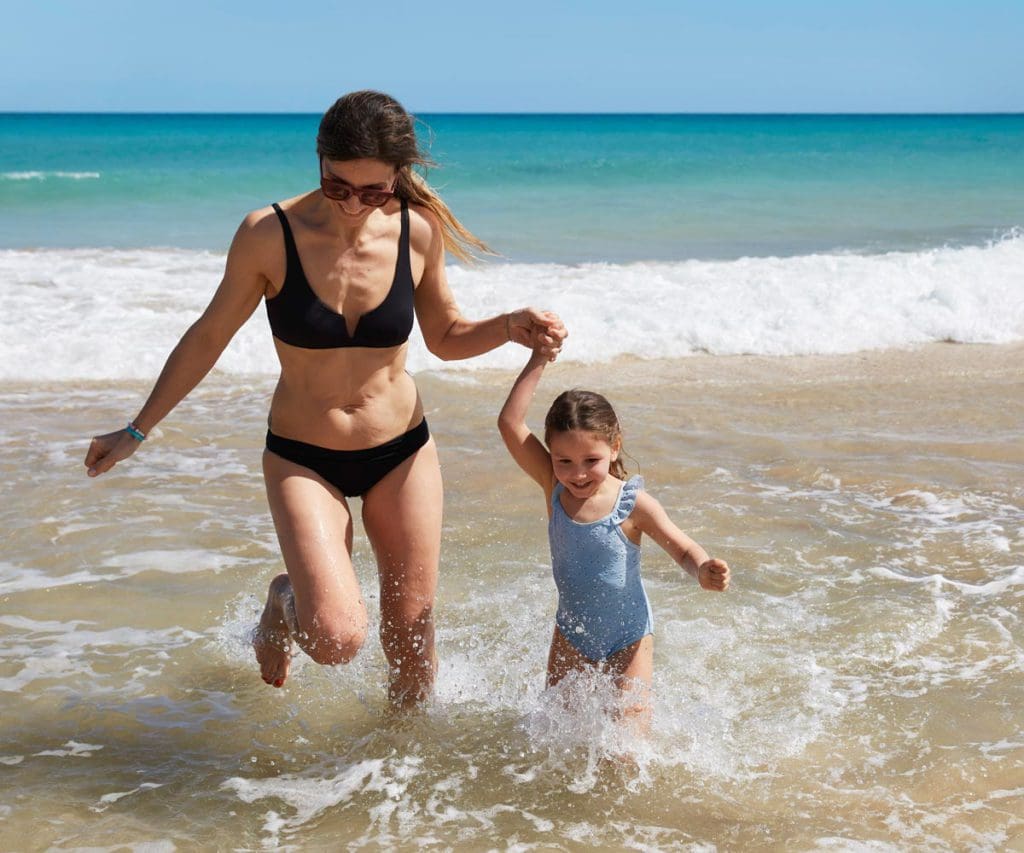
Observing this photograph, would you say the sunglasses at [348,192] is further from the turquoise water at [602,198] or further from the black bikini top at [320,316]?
the turquoise water at [602,198]

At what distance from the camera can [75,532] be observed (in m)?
6.15

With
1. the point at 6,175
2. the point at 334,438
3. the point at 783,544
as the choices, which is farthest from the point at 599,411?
the point at 6,175

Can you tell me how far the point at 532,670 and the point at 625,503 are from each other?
3.26 feet

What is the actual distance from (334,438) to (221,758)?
48.0 inches

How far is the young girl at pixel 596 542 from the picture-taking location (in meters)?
3.93

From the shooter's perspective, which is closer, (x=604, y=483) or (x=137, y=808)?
(x=137, y=808)

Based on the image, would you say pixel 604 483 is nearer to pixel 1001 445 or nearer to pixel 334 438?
pixel 334 438

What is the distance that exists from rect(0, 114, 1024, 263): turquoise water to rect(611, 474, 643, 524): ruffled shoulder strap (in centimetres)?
403

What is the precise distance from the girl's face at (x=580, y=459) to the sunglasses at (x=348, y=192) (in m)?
0.91

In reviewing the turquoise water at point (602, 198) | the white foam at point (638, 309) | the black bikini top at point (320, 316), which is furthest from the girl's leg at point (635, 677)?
the white foam at point (638, 309)

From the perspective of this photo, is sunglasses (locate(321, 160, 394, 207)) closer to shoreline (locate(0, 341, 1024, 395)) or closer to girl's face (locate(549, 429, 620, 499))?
girl's face (locate(549, 429, 620, 499))

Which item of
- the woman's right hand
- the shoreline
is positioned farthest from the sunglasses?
the shoreline

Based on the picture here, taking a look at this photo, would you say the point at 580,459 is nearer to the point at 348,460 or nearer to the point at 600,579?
the point at 600,579

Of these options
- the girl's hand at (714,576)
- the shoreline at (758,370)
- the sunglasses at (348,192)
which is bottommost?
the shoreline at (758,370)
